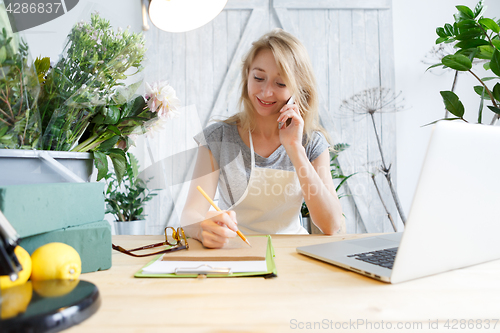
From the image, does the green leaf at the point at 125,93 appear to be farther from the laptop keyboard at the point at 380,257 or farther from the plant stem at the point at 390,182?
the plant stem at the point at 390,182

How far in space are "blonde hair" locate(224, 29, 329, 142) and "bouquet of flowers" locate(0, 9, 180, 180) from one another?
0.68 m

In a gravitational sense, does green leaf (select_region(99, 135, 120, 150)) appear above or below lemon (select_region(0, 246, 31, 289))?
above

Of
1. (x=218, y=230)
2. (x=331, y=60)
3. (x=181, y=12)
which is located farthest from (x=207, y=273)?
(x=331, y=60)

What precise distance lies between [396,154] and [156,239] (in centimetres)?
222

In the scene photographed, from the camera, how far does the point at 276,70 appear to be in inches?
49.4

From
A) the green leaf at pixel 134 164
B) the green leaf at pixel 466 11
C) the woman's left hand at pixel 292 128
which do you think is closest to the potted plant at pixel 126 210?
the woman's left hand at pixel 292 128

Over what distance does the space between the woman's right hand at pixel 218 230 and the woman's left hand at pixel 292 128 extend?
0.59 metres

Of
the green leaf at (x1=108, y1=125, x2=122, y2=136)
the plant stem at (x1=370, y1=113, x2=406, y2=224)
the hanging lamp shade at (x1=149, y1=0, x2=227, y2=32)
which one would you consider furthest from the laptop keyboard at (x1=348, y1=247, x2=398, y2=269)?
the plant stem at (x1=370, y1=113, x2=406, y2=224)

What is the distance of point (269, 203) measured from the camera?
1.31 meters

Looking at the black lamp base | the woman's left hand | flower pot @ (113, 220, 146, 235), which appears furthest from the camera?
flower pot @ (113, 220, 146, 235)

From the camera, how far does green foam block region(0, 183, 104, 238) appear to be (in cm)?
42

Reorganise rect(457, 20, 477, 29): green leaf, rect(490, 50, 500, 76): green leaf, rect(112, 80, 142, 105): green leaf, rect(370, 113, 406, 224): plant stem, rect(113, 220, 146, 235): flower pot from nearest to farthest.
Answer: rect(112, 80, 142, 105): green leaf, rect(490, 50, 500, 76): green leaf, rect(457, 20, 477, 29): green leaf, rect(113, 220, 146, 235): flower pot, rect(370, 113, 406, 224): plant stem

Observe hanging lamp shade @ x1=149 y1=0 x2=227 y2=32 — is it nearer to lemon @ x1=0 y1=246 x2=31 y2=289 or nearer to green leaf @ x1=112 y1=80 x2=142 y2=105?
green leaf @ x1=112 y1=80 x2=142 y2=105

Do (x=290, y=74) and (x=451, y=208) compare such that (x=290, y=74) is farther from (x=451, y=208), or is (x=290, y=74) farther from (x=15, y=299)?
(x=15, y=299)
